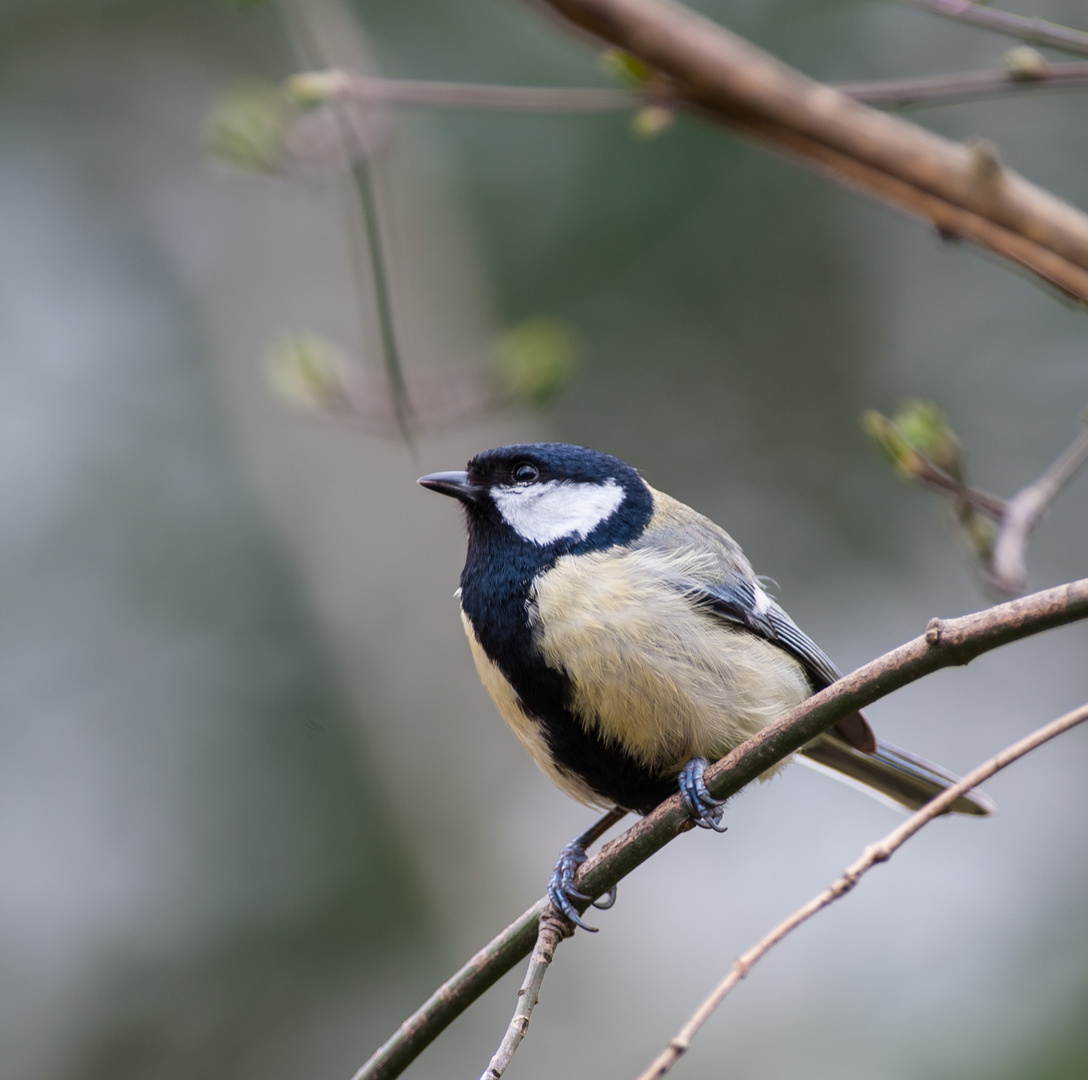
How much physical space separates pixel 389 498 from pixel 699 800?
3499 millimetres

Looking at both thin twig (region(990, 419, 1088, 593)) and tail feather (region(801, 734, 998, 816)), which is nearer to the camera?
thin twig (region(990, 419, 1088, 593))

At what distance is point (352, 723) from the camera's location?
5293 mm

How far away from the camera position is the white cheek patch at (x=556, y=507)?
86.7 inches

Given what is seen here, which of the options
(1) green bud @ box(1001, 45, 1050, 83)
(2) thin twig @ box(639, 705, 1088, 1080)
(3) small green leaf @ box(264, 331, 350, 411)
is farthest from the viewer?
(3) small green leaf @ box(264, 331, 350, 411)

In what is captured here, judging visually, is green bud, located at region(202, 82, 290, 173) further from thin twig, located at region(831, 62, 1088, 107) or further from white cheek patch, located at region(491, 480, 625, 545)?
thin twig, located at region(831, 62, 1088, 107)

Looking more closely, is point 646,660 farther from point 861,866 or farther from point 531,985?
point 861,866

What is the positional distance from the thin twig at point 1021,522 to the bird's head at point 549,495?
2.29ft

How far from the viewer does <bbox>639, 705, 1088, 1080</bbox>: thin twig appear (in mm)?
1182

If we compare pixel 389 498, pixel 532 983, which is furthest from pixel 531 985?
pixel 389 498

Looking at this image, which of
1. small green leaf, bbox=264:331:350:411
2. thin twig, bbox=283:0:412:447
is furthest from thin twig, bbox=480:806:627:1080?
small green leaf, bbox=264:331:350:411

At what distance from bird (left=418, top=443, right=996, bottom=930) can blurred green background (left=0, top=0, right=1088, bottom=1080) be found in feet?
7.70

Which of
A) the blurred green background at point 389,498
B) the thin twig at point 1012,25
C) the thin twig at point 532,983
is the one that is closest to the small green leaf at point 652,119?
the thin twig at point 1012,25

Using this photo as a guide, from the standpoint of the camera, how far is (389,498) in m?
5.10

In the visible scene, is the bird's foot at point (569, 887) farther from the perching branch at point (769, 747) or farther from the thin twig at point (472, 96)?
the thin twig at point (472, 96)
